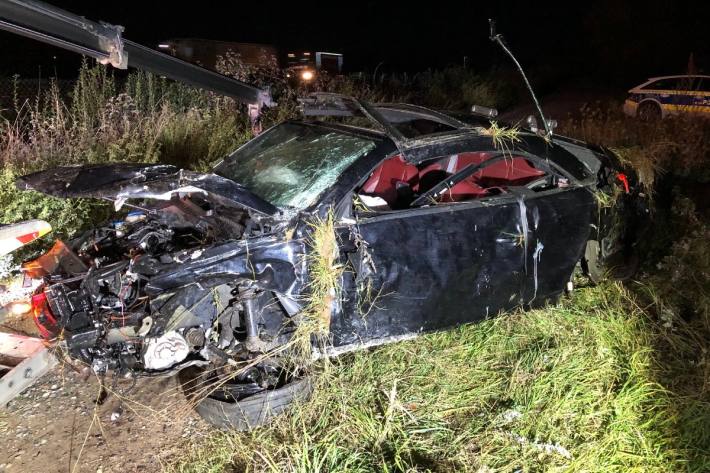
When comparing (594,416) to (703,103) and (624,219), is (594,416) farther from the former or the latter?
(703,103)

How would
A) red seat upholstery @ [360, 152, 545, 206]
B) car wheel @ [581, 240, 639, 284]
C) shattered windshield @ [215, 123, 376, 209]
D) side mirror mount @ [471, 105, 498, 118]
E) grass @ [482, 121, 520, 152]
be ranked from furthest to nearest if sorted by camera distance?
side mirror mount @ [471, 105, 498, 118] → car wheel @ [581, 240, 639, 284] → red seat upholstery @ [360, 152, 545, 206] → grass @ [482, 121, 520, 152] → shattered windshield @ [215, 123, 376, 209]

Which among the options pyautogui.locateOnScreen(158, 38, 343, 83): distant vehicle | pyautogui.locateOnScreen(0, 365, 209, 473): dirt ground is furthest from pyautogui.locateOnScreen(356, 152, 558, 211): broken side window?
pyautogui.locateOnScreen(158, 38, 343, 83): distant vehicle

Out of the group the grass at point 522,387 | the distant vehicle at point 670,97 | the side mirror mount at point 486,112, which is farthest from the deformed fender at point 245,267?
the distant vehicle at point 670,97

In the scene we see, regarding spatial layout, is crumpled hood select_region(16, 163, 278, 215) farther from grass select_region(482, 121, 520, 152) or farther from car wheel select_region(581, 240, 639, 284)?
car wheel select_region(581, 240, 639, 284)

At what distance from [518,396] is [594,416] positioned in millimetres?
399

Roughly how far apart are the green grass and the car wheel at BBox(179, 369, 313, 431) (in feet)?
0.20

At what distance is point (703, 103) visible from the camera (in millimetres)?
9352

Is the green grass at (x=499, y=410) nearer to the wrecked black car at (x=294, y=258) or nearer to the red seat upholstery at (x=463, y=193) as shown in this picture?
the wrecked black car at (x=294, y=258)

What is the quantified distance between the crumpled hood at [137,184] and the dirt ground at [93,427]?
3.32 feet

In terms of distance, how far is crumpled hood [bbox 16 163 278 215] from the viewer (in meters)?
2.62

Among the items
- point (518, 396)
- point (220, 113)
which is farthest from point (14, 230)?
point (220, 113)

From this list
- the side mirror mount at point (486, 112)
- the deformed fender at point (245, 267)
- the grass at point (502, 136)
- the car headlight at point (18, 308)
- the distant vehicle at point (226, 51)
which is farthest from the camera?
the distant vehicle at point (226, 51)

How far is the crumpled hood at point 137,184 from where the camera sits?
262 centimetres

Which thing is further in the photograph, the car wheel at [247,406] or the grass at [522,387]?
the car wheel at [247,406]
